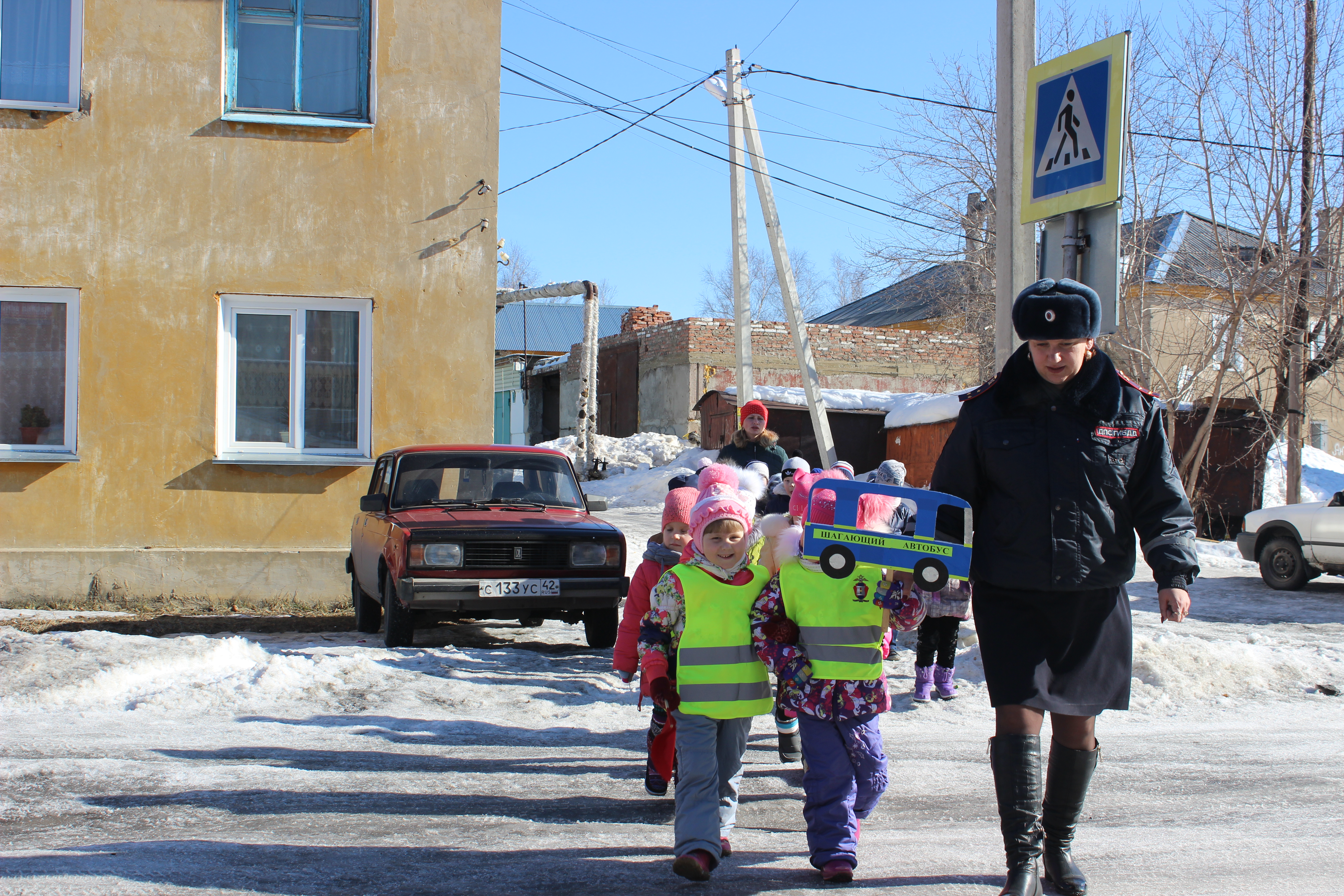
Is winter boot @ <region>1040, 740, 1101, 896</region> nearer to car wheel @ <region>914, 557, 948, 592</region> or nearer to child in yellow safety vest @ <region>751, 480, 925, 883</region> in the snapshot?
child in yellow safety vest @ <region>751, 480, 925, 883</region>

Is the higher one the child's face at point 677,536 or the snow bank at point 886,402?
the snow bank at point 886,402

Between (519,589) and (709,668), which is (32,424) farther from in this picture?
(709,668)

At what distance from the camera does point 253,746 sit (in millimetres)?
5465

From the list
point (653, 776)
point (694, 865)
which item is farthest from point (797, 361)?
point (694, 865)

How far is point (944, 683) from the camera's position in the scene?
6.80m

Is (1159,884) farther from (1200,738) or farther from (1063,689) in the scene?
(1200,738)

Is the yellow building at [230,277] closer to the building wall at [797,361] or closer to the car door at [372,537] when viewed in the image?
the car door at [372,537]

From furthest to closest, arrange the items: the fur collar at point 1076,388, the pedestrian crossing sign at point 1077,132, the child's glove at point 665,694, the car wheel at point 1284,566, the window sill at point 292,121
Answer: the car wheel at point 1284,566
the window sill at point 292,121
the pedestrian crossing sign at point 1077,132
the child's glove at point 665,694
the fur collar at point 1076,388

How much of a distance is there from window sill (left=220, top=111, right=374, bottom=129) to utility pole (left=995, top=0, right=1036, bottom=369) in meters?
6.12

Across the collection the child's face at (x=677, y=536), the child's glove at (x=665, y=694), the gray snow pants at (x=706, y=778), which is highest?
the child's face at (x=677, y=536)

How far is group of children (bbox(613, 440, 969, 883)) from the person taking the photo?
3.67 metres

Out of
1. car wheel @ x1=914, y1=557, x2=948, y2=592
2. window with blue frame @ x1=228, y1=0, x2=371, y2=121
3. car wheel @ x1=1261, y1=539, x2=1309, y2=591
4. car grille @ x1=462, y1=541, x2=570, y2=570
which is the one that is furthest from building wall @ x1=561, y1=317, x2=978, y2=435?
car wheel @ x1=914, y1=557, x2=948, y2=592

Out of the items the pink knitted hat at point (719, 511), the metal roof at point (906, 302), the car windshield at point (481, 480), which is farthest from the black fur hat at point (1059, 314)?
the metal roof at point (906, 302)

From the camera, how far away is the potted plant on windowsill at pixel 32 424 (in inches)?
415
